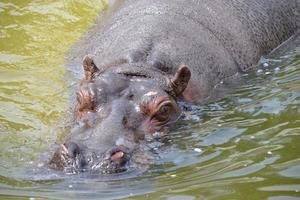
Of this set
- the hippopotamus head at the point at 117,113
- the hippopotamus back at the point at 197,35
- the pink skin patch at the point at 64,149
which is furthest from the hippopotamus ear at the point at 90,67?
the pink skin patch at the point at 64,149

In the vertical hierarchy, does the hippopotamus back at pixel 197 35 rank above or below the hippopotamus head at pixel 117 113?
above

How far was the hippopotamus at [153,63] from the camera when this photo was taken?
17.9 feet

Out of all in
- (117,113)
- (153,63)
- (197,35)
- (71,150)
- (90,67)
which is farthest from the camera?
(197,35)

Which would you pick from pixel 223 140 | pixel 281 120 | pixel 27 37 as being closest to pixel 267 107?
pixel 281 120

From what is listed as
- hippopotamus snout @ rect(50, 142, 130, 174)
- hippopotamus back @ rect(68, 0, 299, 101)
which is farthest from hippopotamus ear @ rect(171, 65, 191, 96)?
hippopotamus snout @ rect(50, 142, 130, 174)

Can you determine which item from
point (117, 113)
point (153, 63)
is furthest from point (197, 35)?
point (117, 113)

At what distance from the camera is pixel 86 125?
5.82 metres

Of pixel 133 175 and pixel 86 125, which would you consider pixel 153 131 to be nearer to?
pixel 86 125

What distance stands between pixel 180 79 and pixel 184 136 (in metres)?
0.61

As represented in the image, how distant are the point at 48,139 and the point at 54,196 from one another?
1517 millimetres

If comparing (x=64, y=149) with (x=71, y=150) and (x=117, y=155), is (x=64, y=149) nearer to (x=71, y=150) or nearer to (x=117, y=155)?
(x=71, y=150)

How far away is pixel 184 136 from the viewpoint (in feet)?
20.0

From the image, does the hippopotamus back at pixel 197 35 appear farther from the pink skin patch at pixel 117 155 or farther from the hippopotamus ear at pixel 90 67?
the pink skin patch at pixel 117 155

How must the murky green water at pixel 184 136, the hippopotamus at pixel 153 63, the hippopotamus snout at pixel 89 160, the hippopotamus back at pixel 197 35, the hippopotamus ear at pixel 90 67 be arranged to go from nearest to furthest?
the murky green water at pixel 184 136, the hippopotamus snout at pixel 89 160, the hippopotamus at pixel 153 63, the hippopotamus ear at pixel 90 67, the hippopotamus back at pixel 197 35
